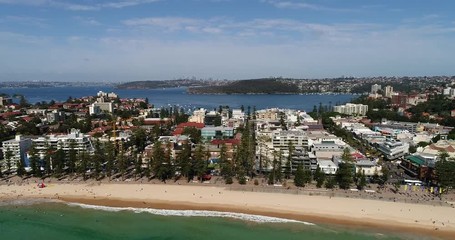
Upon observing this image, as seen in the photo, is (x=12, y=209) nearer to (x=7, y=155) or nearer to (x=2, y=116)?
(x=7, y=155)

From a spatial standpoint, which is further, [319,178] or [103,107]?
[103,107]

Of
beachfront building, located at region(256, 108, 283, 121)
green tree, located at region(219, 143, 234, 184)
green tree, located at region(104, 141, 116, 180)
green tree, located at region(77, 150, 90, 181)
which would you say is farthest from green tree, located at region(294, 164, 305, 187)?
beachfront building, located at region(256, 108, 283, 121)

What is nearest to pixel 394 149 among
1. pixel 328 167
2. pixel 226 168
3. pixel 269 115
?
pixel 328 167

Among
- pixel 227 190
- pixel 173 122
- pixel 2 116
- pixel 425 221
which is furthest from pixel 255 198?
pixel 2 116

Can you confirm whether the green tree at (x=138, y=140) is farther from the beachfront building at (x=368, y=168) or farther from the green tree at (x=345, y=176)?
the beachfront building at (x=368, y=168)

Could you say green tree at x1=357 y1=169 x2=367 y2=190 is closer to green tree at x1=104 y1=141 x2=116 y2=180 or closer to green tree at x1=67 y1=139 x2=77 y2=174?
green tree at x1=104 y1=141 x2=116 y2=180

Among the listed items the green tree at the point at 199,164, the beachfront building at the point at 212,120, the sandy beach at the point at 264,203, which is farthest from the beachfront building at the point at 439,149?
the beachfront building at the point at 212,120

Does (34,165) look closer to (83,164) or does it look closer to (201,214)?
(83,164)
